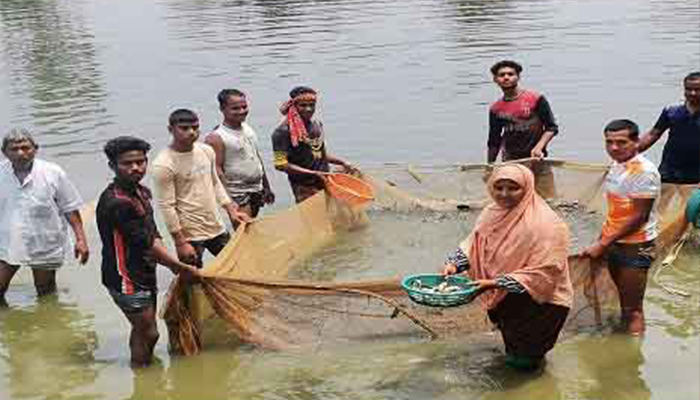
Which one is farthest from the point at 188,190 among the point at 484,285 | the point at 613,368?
the point at 613,368

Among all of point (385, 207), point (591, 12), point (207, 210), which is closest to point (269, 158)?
point (385, 207)

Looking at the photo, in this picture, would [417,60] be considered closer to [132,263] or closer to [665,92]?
[665,92]

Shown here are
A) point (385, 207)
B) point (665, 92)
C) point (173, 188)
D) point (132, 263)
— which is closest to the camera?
point (132, 263)

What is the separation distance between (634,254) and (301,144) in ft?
10.2

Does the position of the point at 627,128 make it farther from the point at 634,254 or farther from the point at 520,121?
the point at 520,121

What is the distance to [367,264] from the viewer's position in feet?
25.7

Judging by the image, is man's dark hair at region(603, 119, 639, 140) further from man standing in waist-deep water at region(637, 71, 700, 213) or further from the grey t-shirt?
the grey t-shirt

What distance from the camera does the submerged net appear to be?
18.4 feet

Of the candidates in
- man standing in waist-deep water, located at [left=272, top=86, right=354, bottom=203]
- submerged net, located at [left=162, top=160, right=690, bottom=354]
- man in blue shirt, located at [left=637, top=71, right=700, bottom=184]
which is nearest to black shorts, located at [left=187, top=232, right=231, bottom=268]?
submerged net, located at [left=162, top=160, right=690, bottom=354]

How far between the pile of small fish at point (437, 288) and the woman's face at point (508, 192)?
20.7 inches

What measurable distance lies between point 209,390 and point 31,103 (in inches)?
480

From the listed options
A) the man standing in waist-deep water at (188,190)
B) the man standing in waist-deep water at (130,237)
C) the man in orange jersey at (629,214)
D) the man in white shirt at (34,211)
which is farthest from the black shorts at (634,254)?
the man in white shirt at (34,211)

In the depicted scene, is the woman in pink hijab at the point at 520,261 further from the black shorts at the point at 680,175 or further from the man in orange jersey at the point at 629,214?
the black shorts at the point at 680,175

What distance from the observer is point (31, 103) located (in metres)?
16.3
